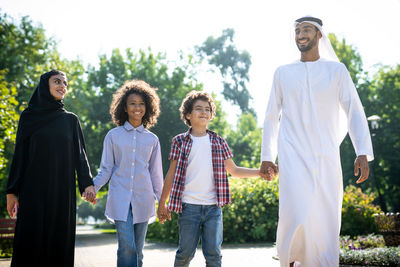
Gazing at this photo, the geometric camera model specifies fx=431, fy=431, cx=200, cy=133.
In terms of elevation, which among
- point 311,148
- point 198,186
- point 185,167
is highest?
point 311,148

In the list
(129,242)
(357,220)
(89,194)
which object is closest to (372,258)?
(129,242)

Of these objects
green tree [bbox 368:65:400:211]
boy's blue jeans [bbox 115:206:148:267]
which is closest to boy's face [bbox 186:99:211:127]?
boy's blue jeans [bbox 115:206:148:267]

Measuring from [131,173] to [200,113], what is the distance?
1080mm

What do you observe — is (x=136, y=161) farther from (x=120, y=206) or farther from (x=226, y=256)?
(x=226, y=256)

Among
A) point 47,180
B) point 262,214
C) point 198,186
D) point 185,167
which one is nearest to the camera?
point 47,180

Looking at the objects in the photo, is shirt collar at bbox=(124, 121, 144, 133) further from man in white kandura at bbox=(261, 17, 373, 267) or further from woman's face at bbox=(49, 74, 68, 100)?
man in white kandura at bbox=(261, 17, 373, 267)

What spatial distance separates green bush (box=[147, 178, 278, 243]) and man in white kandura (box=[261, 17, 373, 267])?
9.63m

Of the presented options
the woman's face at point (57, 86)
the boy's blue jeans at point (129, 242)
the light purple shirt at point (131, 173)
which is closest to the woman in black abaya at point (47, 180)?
the woman's face at point (57, 86)

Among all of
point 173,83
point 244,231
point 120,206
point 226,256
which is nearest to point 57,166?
point 120,206

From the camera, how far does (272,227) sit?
552 inches

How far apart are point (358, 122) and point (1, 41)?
87.7ft

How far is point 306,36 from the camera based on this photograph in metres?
4.57

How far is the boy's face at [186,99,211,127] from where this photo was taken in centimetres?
513

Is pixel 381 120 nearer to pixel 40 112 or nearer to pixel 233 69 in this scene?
pixel 233 69
